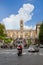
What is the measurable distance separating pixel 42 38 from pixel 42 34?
80.8 inches

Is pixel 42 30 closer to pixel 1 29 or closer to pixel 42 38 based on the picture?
pixel 42 38

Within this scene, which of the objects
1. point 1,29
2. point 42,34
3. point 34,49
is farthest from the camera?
point 1,29

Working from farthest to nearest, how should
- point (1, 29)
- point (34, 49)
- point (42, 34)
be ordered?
point (1, 29)
point (42, 34)
point (34, 49)

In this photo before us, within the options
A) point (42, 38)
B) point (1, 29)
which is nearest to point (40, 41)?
point (42, 38)

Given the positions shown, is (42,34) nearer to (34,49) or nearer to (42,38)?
(42,38)

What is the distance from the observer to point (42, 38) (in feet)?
423

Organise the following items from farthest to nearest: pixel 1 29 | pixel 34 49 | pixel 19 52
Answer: pixel 1 29 < pixel 34 49 < pixel 19 52

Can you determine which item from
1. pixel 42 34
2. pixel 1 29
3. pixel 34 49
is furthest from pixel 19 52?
pixel 1 29

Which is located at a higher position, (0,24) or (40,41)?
(0,24)

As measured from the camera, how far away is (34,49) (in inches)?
2153

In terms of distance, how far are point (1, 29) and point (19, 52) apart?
106227 millimetres

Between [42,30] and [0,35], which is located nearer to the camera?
[42,30]

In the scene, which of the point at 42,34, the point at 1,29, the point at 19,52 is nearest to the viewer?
the point at 19,52

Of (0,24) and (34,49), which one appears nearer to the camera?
(34,49)
